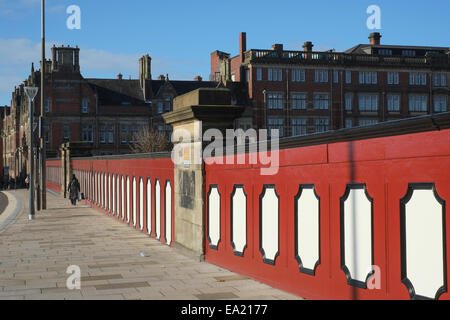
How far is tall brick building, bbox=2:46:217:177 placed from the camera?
72500 mm

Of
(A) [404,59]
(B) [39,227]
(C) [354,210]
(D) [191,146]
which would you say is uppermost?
(A) [404,59]

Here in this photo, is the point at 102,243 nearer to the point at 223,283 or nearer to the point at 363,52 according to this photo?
the point at 223,283

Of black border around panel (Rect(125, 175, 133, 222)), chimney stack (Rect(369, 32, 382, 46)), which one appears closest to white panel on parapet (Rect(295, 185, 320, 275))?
black border around panel (Rect(125, 175, 133, 222))

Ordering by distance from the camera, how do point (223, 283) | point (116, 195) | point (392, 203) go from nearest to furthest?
point (392, 203)
point (223, 283)
point (116, 195)

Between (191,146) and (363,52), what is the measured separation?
74.4 metres

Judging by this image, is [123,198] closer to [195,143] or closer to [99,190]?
[99,190]

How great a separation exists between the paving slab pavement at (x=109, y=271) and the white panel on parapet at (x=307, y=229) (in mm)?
496

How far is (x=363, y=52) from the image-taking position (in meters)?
81.9

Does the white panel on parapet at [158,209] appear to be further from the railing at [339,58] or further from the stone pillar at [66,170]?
the railing at [339,58]

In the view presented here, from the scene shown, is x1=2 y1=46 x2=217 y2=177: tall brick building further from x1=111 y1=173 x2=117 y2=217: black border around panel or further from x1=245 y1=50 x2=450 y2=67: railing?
x1=111 y1=173 x2=117 y2=217: black border around panel

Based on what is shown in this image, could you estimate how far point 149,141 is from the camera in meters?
69.9

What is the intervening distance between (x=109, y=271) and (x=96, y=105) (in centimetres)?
6692
